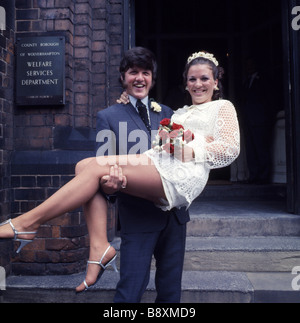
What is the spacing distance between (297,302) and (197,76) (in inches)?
78.6

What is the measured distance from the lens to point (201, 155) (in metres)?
1.81

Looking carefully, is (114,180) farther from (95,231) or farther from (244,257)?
(244,257)

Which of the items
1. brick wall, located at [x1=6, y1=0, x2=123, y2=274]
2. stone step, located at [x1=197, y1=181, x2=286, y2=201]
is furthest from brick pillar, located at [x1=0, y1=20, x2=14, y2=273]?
stone step, located at [x1=197, y1=181, x2=286, y2=201]

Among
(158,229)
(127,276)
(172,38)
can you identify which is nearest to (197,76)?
(158,229)

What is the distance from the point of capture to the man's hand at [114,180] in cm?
164

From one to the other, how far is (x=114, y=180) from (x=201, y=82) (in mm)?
887

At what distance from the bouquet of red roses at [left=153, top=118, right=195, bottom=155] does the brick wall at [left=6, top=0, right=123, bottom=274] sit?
155 centimetres

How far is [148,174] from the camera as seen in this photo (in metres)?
1.73

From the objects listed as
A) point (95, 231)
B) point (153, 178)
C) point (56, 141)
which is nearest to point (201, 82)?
point (153, 178)

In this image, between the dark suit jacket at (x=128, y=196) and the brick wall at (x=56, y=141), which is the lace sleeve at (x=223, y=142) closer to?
the dark suit jacket at (x=128, y=196)

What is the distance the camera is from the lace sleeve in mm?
1834

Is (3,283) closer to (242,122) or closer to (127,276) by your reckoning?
(127,276)

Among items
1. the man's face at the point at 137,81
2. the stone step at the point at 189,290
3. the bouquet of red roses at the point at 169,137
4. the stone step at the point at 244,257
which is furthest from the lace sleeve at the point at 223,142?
the stone step at the point at 244,257

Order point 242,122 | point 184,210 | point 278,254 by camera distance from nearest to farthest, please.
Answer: point 184,210 → point 278,254 → point 242,122
